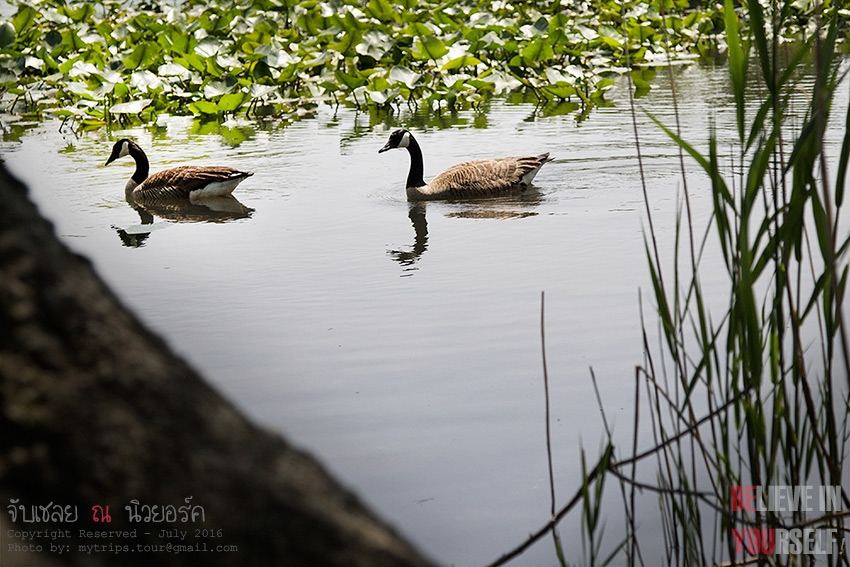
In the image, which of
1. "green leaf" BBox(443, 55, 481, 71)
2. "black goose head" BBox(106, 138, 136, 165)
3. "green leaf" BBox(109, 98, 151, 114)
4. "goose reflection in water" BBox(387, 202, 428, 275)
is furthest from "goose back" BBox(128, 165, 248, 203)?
"green leaf" BBox(443, 55, 481, 71)

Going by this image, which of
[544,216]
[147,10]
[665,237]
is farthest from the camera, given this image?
[147,10]

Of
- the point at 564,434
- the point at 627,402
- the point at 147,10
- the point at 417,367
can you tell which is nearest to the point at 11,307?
the point at 564,434

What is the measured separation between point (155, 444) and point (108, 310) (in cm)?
14

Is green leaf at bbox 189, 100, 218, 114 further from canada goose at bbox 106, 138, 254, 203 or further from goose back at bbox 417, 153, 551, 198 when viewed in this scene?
goose back at bbox 417, 153, 551, 198

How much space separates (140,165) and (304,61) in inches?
196

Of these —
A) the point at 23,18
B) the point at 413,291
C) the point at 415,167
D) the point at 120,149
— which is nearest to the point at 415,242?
the point at 413,291

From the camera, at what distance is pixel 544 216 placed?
826cm

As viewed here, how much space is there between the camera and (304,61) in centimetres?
1441

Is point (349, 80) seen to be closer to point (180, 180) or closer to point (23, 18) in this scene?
point (180, 180)

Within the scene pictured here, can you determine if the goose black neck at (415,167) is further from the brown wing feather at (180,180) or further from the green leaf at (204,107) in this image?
the green leaf at (204,107)

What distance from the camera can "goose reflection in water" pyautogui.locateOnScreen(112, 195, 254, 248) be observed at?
8.42 metres

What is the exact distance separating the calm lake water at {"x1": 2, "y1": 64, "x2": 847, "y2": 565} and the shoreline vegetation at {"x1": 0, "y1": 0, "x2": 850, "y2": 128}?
1.16 meters

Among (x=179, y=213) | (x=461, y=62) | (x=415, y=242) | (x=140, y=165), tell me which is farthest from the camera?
(x=461, y=62)

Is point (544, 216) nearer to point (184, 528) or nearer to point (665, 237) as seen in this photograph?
point (665, 237)
